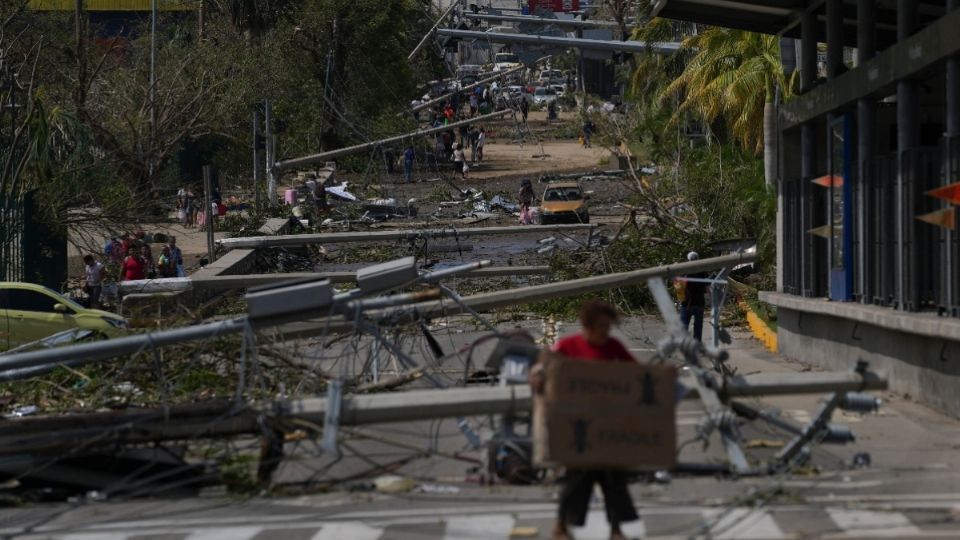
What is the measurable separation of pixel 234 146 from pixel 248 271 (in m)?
25.2

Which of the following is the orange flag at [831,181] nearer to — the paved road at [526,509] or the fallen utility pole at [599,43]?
the paved road at [526,509]

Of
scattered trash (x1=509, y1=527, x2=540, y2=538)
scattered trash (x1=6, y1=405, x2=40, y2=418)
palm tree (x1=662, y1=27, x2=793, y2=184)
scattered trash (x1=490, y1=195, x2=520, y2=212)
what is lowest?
scattered trash (x1=509, y1=527, x2=540, y2=538)

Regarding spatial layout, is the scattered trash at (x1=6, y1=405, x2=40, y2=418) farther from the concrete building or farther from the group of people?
the group of people

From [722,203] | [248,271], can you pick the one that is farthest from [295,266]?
[722,203]

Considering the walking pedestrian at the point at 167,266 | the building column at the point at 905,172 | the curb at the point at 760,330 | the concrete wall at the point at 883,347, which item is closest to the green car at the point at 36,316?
the walking pedestrian at the point at 167,266

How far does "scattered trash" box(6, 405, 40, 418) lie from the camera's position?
15.4 meters

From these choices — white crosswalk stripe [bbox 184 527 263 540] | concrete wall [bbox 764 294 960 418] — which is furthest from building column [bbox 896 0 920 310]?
white crosswalk stripe [bbox 184 527 263 540]

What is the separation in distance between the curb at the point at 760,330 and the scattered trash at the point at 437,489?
12.6m

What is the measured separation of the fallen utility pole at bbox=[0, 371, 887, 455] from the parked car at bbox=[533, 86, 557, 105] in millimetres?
89488

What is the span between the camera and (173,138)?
144 ft

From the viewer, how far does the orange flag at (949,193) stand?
14.4 m

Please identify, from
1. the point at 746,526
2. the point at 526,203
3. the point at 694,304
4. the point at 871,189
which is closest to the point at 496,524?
the point at 746,526

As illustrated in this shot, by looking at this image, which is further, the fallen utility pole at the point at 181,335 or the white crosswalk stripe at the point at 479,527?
the fallen utility pole at the point at 181,335

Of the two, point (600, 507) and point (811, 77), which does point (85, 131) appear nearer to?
point (811, 77)
